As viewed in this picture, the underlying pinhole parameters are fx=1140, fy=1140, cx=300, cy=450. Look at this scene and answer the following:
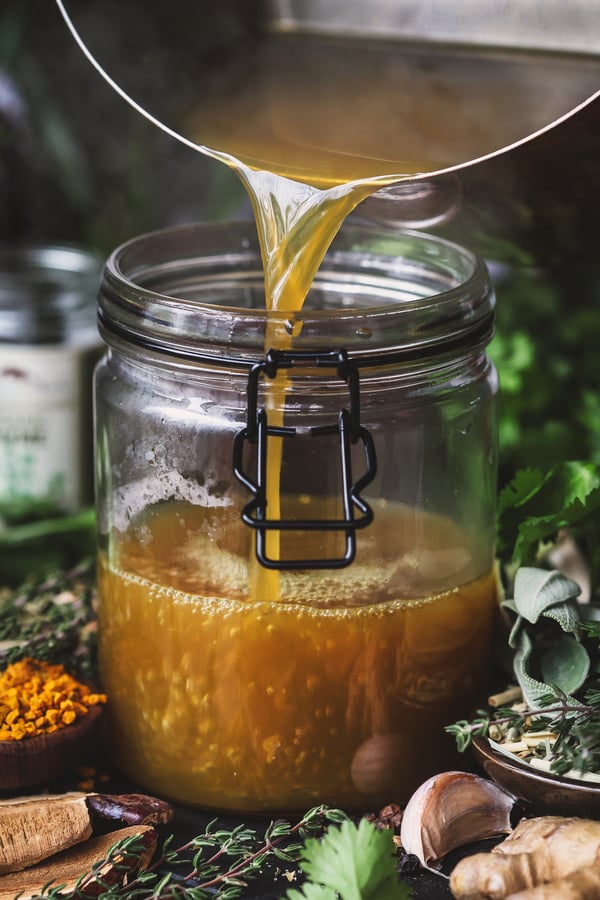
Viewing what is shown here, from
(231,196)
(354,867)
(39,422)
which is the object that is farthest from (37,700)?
(231,196)

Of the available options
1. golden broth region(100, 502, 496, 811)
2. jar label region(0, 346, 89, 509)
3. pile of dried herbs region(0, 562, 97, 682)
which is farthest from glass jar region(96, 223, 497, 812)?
jar label region(0, 346, 89, 509)

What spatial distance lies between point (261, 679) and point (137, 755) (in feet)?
0.51

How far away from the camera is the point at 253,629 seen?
0.92 meters

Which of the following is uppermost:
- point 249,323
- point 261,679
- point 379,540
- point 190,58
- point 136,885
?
point 190,58

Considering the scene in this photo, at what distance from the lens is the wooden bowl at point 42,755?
0.93 meters

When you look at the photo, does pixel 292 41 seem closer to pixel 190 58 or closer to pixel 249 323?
pixel 190 58

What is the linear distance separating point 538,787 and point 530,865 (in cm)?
9

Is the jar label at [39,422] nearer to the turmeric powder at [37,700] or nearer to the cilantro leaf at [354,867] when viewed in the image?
the turmeric powder at [37,700]

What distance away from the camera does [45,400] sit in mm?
1424

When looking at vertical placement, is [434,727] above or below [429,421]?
below

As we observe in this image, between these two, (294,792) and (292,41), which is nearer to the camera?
(294,792)

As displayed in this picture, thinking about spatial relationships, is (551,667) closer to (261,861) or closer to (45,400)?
(261,861)

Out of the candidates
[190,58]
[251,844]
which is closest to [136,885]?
[251,844]

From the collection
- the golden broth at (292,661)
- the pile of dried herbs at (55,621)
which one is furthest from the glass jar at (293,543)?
the pile of dried herbs at (55,621)
